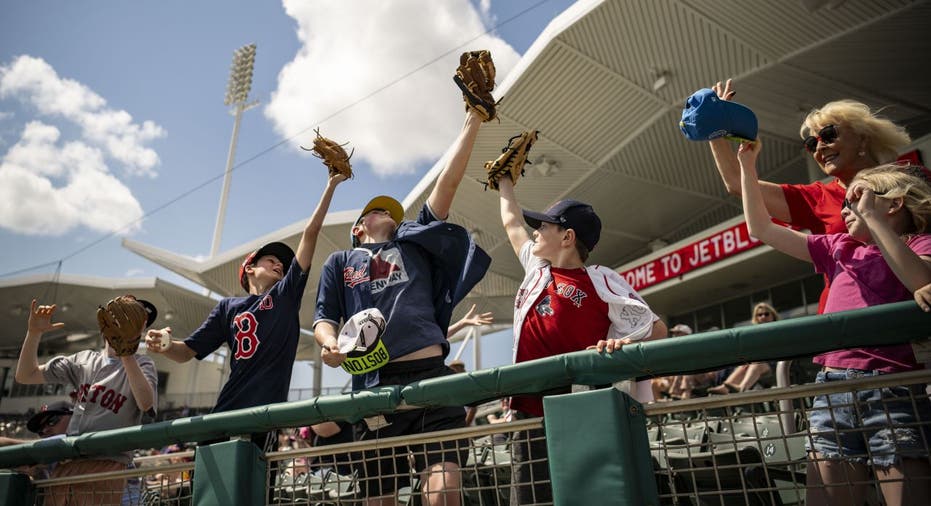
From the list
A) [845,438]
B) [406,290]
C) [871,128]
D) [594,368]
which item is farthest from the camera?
[406,290]

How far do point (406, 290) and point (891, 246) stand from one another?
1621 millimetres

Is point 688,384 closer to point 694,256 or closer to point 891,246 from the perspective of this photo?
point 891,246

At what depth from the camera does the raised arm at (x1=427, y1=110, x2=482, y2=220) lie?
263cm

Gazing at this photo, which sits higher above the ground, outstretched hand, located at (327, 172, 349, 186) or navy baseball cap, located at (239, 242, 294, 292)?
outstretched hand, located at (327, 172, 349, 186)

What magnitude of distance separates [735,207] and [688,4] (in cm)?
828

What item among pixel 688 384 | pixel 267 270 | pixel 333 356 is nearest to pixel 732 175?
pixel 333 356

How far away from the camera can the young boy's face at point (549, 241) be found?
2633 mm

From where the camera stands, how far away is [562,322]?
2.38m

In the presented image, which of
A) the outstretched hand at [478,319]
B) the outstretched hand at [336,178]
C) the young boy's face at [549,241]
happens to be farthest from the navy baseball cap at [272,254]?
the young boy's face at [549,241]

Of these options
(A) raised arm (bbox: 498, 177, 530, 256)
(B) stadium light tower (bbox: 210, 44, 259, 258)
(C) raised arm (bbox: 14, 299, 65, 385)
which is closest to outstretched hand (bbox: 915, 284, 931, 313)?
(A) raised arm (bbox: 498, 177, 530, 256)

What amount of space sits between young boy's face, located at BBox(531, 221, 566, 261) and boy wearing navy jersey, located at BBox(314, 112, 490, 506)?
23 cm

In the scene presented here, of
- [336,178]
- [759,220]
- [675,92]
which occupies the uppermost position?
[675,92]

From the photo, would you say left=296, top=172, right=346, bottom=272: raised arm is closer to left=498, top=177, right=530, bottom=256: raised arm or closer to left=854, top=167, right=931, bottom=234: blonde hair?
left=498, top=177, right=530, bottom=256: raised arm

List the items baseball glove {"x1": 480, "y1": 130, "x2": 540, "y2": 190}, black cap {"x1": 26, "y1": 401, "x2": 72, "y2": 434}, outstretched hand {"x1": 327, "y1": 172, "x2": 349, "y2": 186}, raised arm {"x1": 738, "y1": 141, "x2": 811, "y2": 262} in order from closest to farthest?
raised arm {"x1": 738, "y1": 141, "x2": 811, "y2": 262} < baseball glove {"x1": 480, "y1": 130, "x2": 540, "y2": 190} < outstretched hand {"x1": 327, "y1": 172, "x2": 349, "y2": 186} < black cap {"x1": 26, "y1": 401, "x2": 72, "y2": 434}
